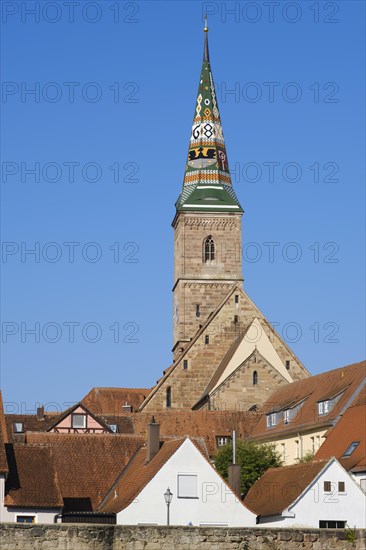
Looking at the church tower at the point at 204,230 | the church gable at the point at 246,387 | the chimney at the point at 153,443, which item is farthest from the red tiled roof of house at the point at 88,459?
the church tower at the point at 204,230

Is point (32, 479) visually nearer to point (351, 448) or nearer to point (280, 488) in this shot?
point (280, 488)

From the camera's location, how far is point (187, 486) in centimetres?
4856

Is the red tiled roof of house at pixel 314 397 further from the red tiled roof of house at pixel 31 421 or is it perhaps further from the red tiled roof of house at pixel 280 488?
the red tiled roof of house at pixel 280 488

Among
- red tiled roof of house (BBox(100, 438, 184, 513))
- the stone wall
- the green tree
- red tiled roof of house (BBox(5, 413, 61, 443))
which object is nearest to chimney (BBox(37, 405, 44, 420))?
red tiled roof of house (BBox(5, 413, 61, 443))

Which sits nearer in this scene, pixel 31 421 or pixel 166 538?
pixel 166 538

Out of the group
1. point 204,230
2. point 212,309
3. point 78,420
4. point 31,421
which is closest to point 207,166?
point 204,230

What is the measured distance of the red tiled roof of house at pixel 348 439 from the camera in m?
55.8

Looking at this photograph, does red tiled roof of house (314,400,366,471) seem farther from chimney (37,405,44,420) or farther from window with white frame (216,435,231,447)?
chimney (37,405,44,420)

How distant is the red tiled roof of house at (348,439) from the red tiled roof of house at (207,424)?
1532 cm

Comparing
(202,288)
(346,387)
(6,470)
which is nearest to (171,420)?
(346,387)

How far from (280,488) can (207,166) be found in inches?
2287

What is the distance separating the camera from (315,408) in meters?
68.8

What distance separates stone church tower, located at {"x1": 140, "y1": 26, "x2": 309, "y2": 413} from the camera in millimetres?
85375

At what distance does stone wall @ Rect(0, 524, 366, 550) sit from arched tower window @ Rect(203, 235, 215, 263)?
220ft
